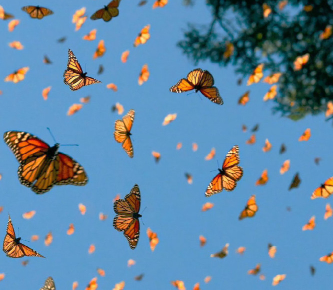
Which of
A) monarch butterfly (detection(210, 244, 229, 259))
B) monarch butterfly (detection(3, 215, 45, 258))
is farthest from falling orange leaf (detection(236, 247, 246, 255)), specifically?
monarch butterfly (detection(3, 215, 45, 258))

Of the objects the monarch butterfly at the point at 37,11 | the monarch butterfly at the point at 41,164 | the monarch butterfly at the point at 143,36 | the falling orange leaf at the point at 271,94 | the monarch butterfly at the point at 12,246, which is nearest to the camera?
the monarch butterfly at the point at 41,164

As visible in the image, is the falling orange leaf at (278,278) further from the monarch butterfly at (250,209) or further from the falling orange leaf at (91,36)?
the falling orange leaf at (91,36)

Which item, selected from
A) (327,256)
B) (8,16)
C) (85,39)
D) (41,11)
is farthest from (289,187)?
(8,16)

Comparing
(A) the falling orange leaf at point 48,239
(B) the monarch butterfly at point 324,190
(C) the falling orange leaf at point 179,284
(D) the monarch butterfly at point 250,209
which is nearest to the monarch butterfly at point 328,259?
(B) the monarch butterfly at point 324,190

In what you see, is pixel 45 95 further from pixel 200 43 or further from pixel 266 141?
pixel 266 141

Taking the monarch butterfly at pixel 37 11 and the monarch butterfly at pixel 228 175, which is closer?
the monarch butterfly at pixel 228 175
